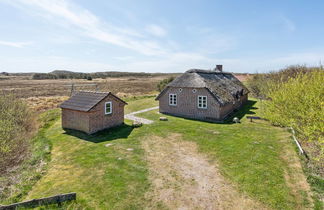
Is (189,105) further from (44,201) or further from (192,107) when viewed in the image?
(44,201)

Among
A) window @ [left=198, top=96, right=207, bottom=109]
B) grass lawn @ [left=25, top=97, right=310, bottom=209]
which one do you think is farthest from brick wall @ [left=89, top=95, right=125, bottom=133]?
window @ [left=198, top=96, right=207, bottom=109]

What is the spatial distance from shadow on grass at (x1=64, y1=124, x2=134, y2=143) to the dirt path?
12.2 feet

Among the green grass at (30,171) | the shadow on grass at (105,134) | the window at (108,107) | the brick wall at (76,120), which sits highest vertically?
the window at (108,107)

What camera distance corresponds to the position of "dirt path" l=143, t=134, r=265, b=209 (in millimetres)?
7551

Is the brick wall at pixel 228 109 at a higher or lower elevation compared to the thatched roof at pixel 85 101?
lower

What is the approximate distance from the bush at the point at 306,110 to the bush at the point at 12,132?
1433 cm

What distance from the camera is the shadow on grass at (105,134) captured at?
15.3 meters

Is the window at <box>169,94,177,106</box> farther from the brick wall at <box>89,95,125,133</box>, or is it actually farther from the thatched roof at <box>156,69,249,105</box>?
the brick wall at <box>89,95,125,133</box>

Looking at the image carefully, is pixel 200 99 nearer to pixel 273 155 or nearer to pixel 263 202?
pixel 273 155

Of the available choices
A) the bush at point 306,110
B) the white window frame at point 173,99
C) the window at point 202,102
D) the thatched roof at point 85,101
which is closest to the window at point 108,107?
the thatched roof at point 85,101

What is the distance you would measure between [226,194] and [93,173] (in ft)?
21.0

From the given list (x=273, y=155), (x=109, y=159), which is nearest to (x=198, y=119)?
(x=273, y=155)

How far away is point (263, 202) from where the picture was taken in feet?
24.8

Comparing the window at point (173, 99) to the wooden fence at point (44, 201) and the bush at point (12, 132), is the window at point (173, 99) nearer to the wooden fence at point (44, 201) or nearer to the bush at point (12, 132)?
the bush at point (12, 132)
